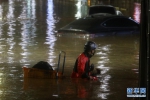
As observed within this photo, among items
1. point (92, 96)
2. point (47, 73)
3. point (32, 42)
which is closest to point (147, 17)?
point (92, 96)

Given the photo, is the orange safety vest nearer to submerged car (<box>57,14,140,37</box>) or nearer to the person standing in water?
the person standing in water

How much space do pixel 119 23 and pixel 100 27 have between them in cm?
137

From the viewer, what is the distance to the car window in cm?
2480

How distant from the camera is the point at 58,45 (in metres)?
20.8

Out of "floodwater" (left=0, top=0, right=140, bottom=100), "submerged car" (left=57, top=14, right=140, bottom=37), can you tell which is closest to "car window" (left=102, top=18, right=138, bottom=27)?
"submerged car" (left=57, top=14, right=140, bottom=37)

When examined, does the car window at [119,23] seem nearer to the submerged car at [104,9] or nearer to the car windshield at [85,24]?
the car windshield at [85,24]

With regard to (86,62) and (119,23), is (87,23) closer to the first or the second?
(119,23)

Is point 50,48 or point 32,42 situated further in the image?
point 32,42

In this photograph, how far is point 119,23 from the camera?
25.3 metres

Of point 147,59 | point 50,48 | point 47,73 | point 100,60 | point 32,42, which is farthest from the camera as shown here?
point 32,42

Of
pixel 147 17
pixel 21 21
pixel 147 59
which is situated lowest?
pixel 21 21

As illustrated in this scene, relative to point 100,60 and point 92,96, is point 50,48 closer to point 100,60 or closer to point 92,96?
point 100,60

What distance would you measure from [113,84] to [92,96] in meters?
1.82

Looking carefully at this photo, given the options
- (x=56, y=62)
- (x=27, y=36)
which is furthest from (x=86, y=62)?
(x=27, y=36)
